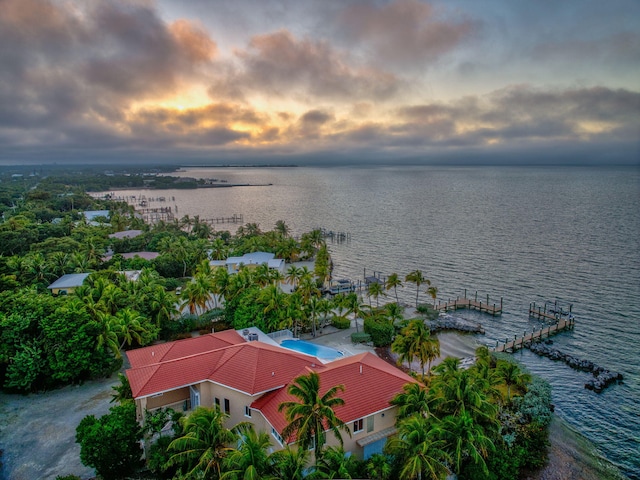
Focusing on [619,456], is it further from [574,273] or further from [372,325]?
[574,273]

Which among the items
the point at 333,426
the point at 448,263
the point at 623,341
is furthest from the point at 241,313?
the point at 448,263

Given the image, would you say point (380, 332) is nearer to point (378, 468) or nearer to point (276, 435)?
point (276, 435)

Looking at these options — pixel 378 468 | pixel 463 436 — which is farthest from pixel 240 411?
pixel 463 436

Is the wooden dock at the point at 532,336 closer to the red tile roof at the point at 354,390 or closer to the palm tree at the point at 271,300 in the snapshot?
the red tile roof at the point at 354,390

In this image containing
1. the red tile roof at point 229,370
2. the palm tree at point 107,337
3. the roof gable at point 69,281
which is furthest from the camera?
the roof gable at point 69,281

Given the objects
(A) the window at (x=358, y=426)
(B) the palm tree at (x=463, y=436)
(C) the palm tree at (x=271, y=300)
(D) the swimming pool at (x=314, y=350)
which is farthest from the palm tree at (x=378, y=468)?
(C) the palm tree at (x=271, y=300)
